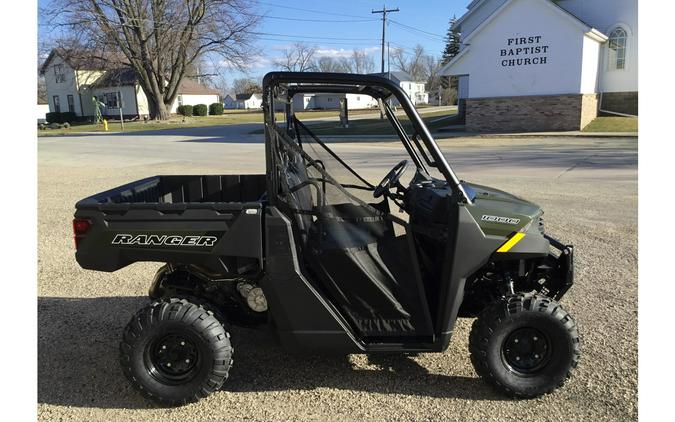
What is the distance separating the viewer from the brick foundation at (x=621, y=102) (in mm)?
25806

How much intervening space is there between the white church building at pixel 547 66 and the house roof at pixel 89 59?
31.3m

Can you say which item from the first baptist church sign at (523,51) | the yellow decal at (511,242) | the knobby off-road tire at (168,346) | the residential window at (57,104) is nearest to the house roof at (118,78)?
the residential window at (57,104)

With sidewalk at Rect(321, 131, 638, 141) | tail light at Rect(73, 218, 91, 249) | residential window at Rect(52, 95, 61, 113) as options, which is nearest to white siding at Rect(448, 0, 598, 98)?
sidewalk at Rect(321, 131, 638, 141)

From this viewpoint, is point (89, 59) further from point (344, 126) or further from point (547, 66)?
point (344, 126)

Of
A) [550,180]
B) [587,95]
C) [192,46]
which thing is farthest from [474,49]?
[192,46]

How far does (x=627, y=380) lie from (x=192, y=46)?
44.4 metres

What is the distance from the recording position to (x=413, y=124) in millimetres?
2934

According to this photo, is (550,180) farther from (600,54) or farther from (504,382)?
(600,54)

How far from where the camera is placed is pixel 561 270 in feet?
10.8

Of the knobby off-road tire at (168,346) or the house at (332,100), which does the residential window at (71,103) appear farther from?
the knobby off-road tire at (168,346)

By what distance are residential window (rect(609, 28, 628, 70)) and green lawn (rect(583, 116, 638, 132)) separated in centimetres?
292

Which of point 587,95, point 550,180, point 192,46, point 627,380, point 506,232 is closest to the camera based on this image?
point 506,232

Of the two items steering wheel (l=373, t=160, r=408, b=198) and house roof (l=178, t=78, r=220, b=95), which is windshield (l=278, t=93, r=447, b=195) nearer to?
steering wheel (l=373, t=160, r=408, b=198)

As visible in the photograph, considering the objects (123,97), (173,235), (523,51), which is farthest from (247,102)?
(173,235)
